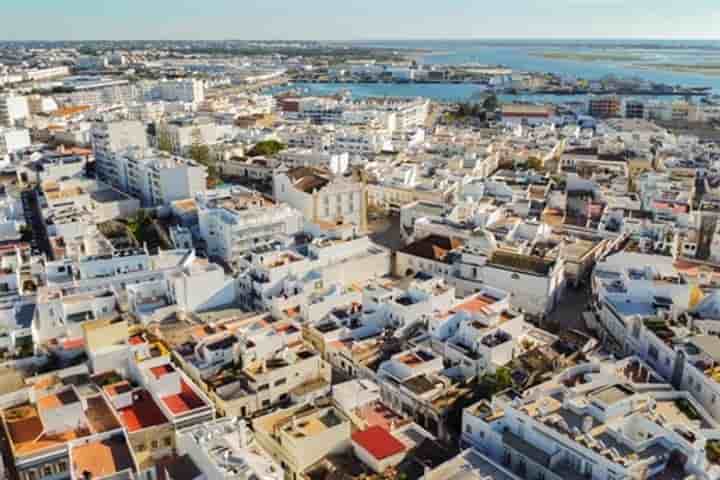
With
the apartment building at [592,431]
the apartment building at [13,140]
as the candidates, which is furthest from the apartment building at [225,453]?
the apartment building at [13,140]

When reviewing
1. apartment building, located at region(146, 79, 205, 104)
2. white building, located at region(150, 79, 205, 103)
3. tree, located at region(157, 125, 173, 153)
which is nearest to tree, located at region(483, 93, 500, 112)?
apartment building, located at region(146, 79, 205, 104)

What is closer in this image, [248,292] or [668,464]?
[668,464]

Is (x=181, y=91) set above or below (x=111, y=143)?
above

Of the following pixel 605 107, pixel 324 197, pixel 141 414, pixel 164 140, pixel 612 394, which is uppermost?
pixel 605 107

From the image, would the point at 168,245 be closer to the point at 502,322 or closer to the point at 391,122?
the point at 502,322

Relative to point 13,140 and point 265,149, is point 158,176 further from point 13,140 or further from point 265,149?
point 13,140

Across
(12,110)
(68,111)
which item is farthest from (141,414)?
(68,111)

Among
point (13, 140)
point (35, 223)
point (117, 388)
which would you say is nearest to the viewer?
point (117, 388)

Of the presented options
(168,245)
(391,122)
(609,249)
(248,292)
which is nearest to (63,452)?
(248,292)
